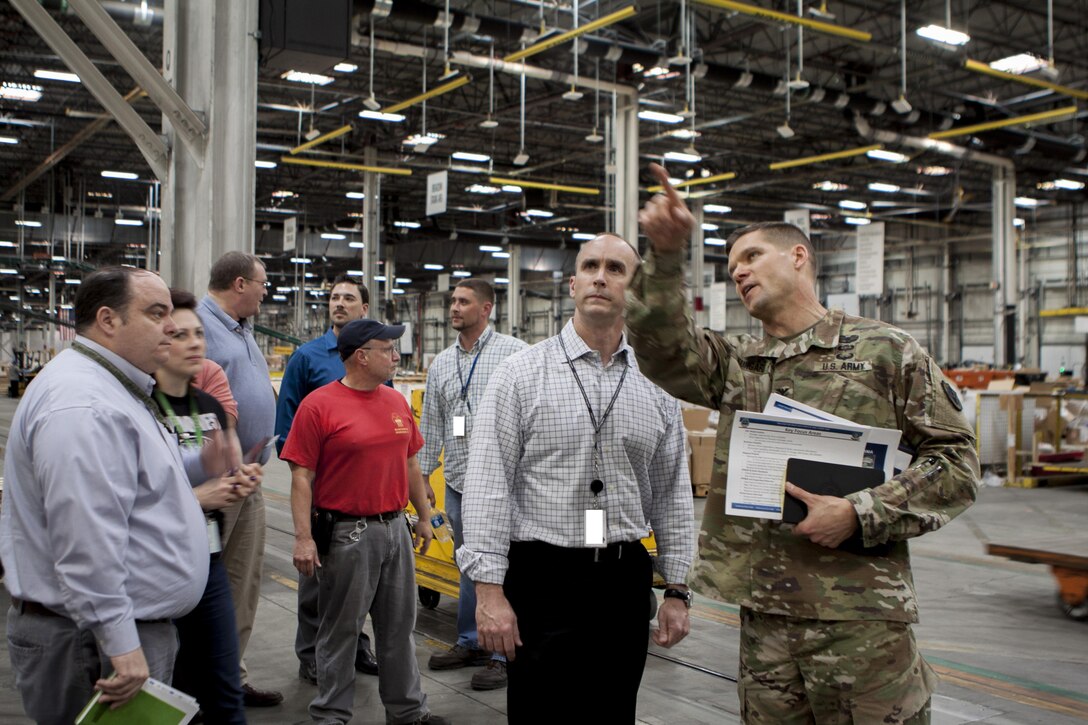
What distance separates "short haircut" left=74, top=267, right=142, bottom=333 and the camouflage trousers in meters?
1.79

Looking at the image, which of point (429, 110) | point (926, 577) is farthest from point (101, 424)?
point (429, 110)

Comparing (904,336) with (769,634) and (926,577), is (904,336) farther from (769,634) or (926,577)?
(926,577)

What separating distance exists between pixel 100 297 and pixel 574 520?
1.36 meters

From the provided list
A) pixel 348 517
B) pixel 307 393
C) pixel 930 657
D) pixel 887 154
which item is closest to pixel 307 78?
pixel 887 154

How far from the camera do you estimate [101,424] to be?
2.24 metres

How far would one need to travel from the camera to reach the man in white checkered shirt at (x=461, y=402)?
500 cm

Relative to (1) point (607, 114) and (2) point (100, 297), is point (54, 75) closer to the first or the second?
(1) point (607, 114)

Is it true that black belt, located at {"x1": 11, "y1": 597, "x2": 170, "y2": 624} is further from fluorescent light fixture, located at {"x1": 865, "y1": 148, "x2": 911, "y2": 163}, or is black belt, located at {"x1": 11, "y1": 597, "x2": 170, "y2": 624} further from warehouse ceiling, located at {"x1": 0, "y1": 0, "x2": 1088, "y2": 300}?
fluorescent light fixture, located at {"x1": 865, "y1": 148, "x2": 911, "y2": 163}

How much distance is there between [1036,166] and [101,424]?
90.0 feet

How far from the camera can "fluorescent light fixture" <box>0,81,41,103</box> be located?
19.5 meters

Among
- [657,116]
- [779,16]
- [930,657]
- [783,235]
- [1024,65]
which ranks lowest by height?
[930,657]

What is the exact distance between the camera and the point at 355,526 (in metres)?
3.90

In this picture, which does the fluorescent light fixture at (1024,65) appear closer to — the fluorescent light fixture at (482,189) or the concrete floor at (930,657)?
the concrete floor at (930,657)

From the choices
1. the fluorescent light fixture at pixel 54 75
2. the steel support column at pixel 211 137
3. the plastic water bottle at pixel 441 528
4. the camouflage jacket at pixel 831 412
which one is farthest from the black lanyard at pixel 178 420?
the fluorescent light fixture at pixel 54 75
